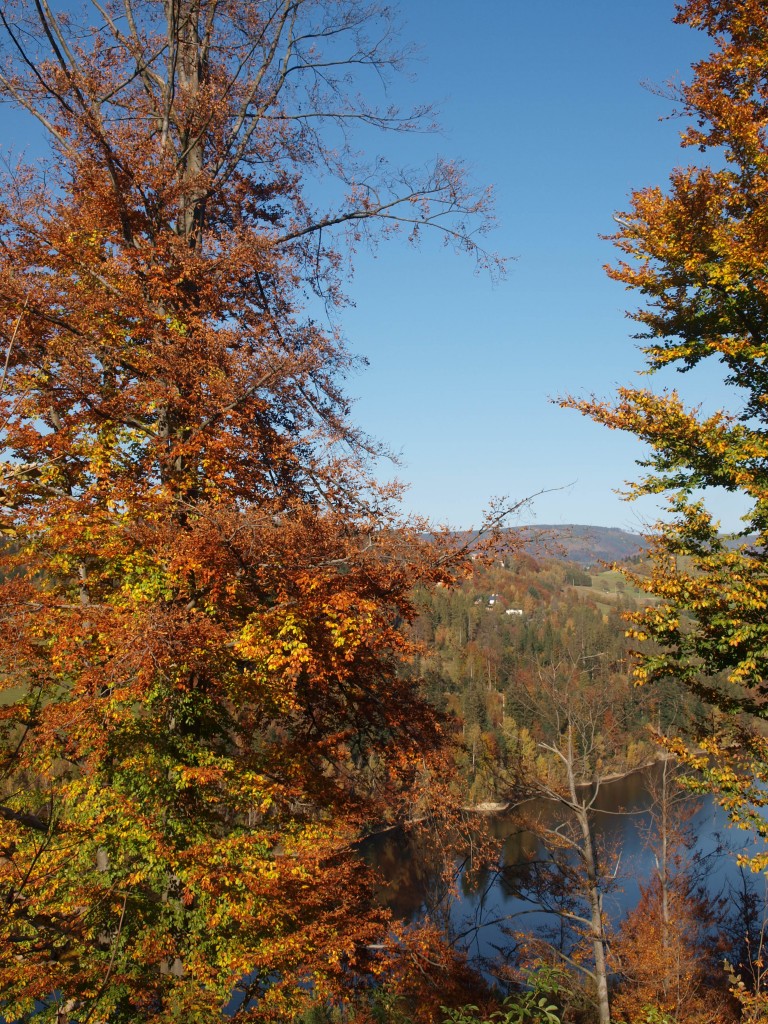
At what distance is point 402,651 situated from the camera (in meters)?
6.43

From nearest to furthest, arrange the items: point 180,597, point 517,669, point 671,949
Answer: point 180,597, point 671,949, point 517,669

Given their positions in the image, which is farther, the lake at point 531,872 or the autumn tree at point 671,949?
the lake at point 531,872

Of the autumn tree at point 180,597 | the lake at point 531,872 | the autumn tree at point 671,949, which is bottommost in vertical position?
the lake at point 531,872

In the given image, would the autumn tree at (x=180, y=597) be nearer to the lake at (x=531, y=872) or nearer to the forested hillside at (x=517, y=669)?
the forested hillside at (x=517, y=669)

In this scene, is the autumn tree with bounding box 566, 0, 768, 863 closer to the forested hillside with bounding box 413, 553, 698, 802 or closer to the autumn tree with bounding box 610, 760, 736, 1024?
the forested hillside with bounding box 413, 553, 698, 802

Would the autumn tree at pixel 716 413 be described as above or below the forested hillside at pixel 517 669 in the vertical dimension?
above

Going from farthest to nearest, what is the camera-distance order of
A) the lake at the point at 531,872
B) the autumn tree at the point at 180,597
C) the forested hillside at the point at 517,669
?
the lake at the point at 531,872 < the forested hillside at the point at 517,669 < the autumn tree at the point at 180,597

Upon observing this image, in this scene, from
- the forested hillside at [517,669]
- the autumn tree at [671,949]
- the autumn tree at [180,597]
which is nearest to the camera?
the autumn tree at [180,597]

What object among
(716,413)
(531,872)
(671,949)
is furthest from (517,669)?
(716,413)

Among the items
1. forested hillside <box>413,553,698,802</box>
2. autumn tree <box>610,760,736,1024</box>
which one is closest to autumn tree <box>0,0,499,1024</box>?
forested hillside <box>413,553,698,802</box>

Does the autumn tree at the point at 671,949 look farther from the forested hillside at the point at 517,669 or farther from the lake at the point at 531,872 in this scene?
the lake at the point at 531,872

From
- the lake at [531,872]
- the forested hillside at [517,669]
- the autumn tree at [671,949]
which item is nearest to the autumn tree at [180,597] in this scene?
the forested hillside at [517,669]

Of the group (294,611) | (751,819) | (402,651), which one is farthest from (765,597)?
(294,611)

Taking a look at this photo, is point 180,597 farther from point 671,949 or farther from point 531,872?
point 531,872
